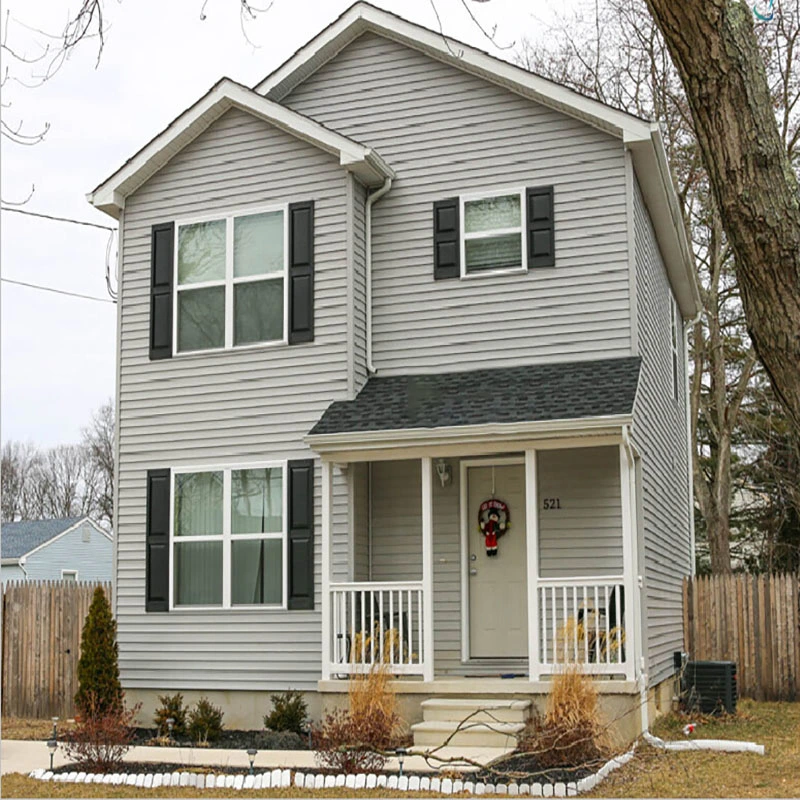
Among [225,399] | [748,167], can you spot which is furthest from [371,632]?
[748,167]

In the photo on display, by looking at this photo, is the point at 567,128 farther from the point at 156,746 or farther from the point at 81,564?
the point at 81,564

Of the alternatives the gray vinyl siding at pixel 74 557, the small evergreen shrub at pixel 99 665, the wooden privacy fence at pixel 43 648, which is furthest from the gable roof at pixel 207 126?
the gray vinyl siding at pixel 74 557

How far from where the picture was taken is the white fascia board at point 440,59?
11703 mm

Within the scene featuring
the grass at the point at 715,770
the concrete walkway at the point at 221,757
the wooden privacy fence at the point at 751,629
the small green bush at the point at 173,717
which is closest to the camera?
the grass at the point at 715,770

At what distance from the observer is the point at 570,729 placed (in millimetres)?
8727

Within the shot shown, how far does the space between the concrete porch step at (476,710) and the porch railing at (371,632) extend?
47 centimetres

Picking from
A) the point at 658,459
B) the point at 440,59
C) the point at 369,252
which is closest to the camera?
the point at 369,252

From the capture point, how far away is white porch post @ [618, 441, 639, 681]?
10.1 m

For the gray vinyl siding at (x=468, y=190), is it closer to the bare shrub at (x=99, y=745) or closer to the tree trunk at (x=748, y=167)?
the bare shrub at (x=99, y=745)

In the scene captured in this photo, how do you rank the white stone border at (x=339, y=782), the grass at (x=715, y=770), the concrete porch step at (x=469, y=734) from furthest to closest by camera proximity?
1. the concrete porch step at (x=469, y=734)
2. the grass at (x=715, y=770)
3. the white stone border at (x=339, y=782)

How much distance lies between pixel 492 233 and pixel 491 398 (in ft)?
6.48

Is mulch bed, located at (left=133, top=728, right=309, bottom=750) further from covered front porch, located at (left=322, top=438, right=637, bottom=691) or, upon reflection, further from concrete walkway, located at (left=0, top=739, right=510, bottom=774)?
covered front porch, located at (left=322, top=438, right=637, bottom=691)

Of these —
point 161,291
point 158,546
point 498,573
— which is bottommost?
point 498,573

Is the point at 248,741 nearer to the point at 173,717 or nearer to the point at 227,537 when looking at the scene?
the point at 173,717
